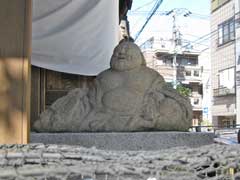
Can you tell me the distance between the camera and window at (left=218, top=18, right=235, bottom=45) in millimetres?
13492

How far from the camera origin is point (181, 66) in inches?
872

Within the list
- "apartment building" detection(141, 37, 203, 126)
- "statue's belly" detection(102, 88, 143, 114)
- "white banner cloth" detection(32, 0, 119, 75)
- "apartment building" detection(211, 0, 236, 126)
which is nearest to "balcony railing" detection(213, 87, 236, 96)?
"apartment building" detection(211, 0, 236, 126)

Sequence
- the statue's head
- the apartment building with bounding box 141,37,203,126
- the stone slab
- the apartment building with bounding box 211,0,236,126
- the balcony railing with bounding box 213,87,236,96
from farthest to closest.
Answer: the apartment building with bounding box 141,37,203,126 < the balcony railing with bounding box 213,87,236,96 < the apartment building with bounding box 211,0,236,126 < the statue's head < the stone slab

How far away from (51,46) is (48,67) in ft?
0.79

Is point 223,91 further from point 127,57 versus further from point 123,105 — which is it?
point 123,105

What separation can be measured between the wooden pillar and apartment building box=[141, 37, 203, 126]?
17.7 meters

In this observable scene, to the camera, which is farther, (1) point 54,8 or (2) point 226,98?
(2) point 226,98

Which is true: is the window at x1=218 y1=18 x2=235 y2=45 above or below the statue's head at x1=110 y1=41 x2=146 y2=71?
above

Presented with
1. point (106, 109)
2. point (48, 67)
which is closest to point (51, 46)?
point (48, 67)

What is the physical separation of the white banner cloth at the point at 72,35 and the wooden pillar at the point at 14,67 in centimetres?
164

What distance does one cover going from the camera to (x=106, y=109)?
2.24 meters

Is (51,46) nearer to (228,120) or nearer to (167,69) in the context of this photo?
(228,120)

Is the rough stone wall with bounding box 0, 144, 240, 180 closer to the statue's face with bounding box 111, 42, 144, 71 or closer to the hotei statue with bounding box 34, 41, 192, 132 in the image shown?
the hotei statue with bounding box 34, 41, 192, 132

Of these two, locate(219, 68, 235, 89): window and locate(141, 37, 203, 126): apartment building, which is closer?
locate(219, 68, 235, 89): window
